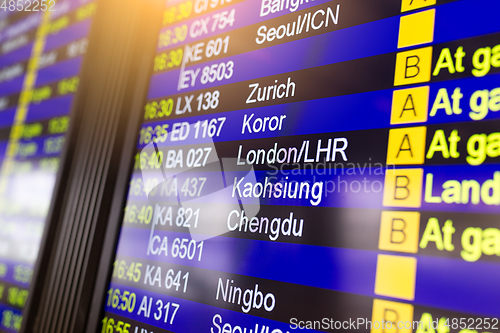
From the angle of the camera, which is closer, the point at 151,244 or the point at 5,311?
the point at 151,244

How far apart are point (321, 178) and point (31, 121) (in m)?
2.02

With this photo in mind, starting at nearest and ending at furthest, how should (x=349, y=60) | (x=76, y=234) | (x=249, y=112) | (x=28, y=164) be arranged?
(x=349, y=60) < (x=249, y=112) < (x=76, y=234) < (x=28, y=164)

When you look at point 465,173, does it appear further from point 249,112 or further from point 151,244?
point 151,244

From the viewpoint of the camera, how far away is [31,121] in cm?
230

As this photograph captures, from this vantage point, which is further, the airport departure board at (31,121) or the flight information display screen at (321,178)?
the airport departure board at (31,121)

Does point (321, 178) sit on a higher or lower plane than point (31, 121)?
lower

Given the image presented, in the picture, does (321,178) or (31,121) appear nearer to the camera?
(321,178)

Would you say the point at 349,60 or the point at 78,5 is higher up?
the point at 78,5

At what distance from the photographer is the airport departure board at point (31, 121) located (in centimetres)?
194

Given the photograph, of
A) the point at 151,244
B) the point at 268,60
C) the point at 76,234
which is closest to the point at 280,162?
the point at 268,60

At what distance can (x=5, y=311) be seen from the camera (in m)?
1.93

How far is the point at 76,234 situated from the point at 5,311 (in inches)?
29.3

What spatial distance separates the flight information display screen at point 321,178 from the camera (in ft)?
2.73

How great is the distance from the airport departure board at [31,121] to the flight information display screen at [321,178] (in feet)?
2.51
